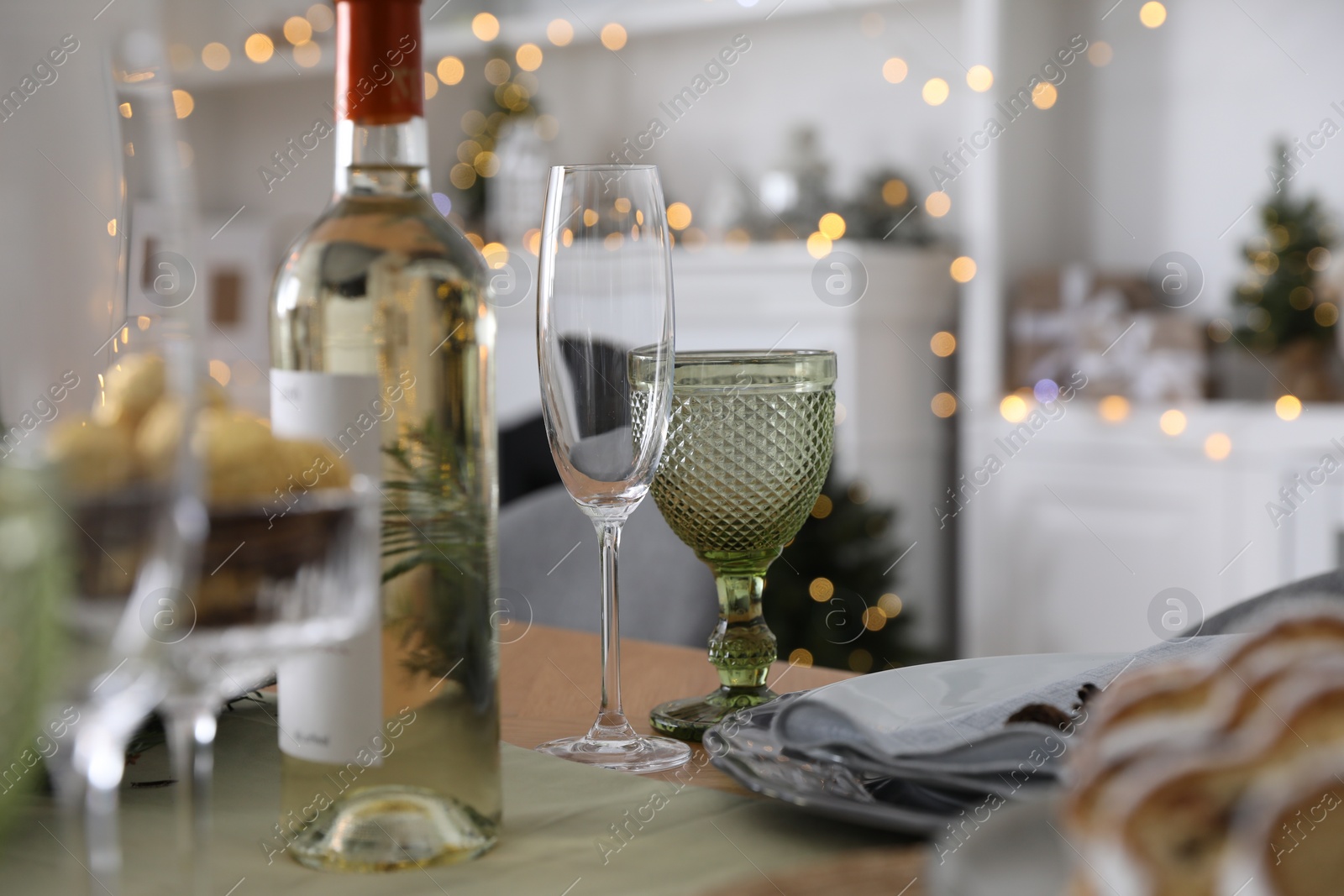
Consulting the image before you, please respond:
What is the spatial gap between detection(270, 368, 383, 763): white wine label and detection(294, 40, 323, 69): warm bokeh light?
3.06 meters

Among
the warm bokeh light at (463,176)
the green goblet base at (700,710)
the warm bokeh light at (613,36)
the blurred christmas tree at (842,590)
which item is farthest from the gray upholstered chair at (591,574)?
the warm bokeh light at (463,176)

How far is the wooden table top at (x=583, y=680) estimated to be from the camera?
62 cm

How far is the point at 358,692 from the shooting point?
424mm

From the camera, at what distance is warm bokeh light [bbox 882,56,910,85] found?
2691mm

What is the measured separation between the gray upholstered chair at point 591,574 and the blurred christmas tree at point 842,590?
40.5 inches

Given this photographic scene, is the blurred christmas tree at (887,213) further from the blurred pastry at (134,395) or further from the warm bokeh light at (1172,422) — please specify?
the blurred pastry at (134,395)

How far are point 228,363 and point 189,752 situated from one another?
11 centimetres

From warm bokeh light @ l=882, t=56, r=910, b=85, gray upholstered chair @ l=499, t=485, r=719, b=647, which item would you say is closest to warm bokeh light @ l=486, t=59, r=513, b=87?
warm bokeh light @ l=882, t=56, r=910, b=85

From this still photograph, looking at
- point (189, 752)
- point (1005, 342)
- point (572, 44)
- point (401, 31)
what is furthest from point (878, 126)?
point (189, 752)

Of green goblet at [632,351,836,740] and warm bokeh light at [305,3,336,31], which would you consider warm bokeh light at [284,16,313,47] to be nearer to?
warm bokeh light at [305,3,336,31]

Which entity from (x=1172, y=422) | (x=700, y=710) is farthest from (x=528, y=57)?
(x=700, y=710)

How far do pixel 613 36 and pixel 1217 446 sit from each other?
1643 mm

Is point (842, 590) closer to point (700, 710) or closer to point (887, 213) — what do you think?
point (887, 213)

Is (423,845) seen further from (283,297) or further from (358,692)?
(283,297)
